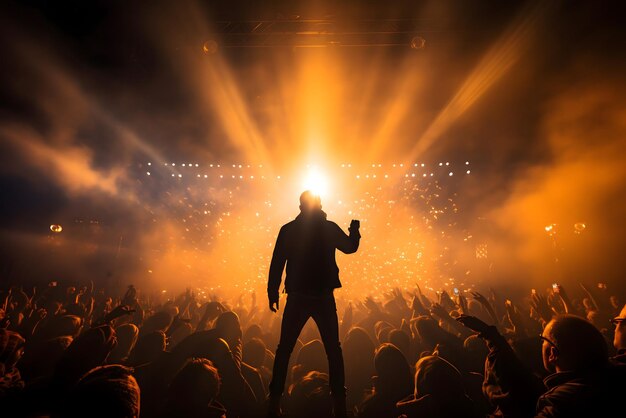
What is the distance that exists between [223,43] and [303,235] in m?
8.73

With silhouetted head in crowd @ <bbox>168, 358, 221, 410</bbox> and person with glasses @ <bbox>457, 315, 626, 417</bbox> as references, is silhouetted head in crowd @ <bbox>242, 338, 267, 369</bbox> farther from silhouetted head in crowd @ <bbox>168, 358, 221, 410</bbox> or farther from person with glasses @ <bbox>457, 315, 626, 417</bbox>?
person with glasses @ <bbox>457, 315, 626, 417</bbox>

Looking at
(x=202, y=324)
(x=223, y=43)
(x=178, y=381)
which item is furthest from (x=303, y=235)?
(x=223, y=43)

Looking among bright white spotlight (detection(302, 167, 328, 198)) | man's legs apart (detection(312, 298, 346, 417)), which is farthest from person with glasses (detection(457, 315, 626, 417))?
bright white spotlight (detection(302, 167, 328, 198))

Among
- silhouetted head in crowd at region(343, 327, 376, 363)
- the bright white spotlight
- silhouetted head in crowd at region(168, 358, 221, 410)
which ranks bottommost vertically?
silhouetted head in crowd at region(168, 358, 221, 410)

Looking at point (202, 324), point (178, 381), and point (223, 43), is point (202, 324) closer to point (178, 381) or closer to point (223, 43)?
point (178, 381)

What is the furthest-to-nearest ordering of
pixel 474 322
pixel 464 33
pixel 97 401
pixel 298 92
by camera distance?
pixel 298 92 < pixel 464 33 < pixel 474 322 < pixel 97 401

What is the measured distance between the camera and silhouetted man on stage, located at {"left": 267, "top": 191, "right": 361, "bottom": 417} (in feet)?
9.34

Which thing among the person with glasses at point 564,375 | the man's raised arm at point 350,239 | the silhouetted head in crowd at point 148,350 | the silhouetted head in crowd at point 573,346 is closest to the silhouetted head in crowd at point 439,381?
the person with glasses at point 564,375

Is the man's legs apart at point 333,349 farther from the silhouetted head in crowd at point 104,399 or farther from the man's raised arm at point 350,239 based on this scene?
the silhouetted head in crowd at point 104,399

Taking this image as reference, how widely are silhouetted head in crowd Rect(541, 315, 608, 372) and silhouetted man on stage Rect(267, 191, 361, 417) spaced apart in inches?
72.1

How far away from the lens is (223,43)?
9117 mm

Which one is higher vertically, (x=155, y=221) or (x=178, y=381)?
(x=155, y=221)

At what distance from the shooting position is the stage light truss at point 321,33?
8.54 meters

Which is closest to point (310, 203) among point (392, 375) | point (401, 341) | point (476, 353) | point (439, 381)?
point (392, 375)
